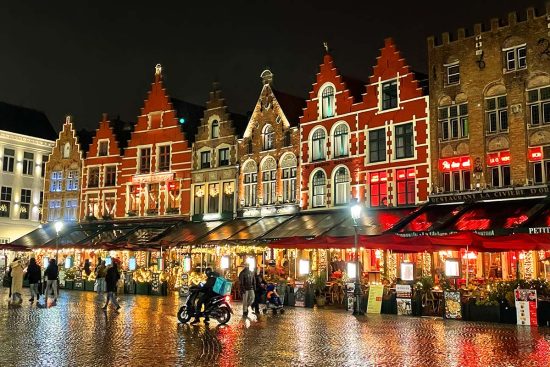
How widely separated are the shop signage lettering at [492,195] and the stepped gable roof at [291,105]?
10.6m

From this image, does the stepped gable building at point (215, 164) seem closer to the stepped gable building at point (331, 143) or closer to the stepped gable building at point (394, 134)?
the stepped gable building at point (331, 143)

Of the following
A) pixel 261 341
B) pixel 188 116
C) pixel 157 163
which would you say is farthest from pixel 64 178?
pixel 261 341

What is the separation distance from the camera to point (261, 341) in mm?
14312

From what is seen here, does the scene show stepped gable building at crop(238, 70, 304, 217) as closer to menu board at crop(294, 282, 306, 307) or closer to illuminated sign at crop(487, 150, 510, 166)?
menu board at crop(294, 282, 306, 307)

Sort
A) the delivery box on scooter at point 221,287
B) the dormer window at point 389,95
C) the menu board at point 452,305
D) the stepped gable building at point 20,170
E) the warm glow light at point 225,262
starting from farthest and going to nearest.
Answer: the stepped gable building at point 20,170 < the warm glow light at point 225,262 < the dormer window at point 389,95 < the menu board at point 452,305 < the delivery box on scooter at point 221,287

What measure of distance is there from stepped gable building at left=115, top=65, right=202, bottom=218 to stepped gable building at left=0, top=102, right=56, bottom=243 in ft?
38.9

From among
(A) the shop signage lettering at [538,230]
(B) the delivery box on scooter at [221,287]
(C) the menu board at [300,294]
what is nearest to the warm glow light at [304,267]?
(C) the menu board at [300,294]

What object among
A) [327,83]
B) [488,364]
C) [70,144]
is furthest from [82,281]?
[488,364]

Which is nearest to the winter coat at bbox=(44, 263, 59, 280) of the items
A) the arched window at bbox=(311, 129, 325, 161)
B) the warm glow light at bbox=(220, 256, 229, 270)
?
the warm glow light at bbox=(220, 256, 229, 270)

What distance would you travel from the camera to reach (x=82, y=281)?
38375mm

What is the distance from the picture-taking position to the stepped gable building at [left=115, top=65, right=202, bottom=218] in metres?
41.4

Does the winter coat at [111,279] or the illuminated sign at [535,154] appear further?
the illuminated sign at [535,154]

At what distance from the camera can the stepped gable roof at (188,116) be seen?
1684 inches

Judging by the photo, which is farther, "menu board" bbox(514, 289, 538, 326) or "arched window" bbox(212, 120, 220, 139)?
"arched window" bbox(212, 120, 220, 139)
